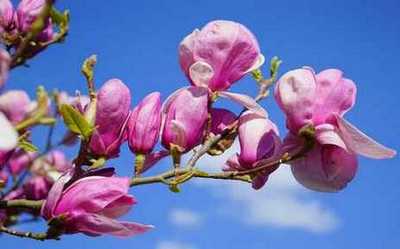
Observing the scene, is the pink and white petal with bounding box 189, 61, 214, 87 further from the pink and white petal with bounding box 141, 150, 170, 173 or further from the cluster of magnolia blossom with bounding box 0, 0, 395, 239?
the pink and white petal with bounding box 141, 150, 170, 173

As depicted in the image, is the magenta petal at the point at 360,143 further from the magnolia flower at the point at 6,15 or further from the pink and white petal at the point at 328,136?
the magnolia flower at the point at 6,15

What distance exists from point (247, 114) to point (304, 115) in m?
0.09

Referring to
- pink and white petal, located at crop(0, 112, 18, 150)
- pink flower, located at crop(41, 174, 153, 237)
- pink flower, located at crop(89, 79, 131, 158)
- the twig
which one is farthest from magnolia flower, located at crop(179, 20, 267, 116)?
pink and white petal, located at crop(0, 112, 18, 150)

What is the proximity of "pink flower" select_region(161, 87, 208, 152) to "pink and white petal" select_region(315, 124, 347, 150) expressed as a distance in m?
0.18

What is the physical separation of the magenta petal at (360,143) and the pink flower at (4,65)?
0.58 meters

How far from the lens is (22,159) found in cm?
174

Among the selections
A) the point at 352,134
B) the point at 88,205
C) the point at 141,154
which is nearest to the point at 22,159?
the point at 141,154

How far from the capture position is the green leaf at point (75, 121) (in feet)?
3.06

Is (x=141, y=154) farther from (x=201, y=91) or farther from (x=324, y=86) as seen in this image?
(x=324, y=86)

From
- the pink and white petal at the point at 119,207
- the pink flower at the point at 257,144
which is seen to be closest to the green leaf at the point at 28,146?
the pink and white petal at the point at 119,207

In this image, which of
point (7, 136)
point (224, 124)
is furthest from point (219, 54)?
point (7, 136)

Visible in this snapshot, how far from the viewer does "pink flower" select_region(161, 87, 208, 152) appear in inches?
41.0

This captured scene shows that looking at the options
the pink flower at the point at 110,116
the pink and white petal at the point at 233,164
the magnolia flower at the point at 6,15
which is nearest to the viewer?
the pink flower at the point at 110,116

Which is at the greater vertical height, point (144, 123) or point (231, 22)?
point (231, 22)
